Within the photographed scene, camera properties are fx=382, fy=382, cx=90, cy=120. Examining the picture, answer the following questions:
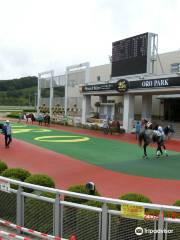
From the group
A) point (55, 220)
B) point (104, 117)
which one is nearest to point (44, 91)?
point (104, 117)

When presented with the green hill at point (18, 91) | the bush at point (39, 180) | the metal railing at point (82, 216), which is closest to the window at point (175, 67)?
the bush at point (39, 180)

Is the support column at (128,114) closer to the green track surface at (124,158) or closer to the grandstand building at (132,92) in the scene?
the grandstand building at (132,92)

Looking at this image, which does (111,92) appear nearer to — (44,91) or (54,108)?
(54,108)

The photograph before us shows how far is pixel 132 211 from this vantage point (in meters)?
5.67

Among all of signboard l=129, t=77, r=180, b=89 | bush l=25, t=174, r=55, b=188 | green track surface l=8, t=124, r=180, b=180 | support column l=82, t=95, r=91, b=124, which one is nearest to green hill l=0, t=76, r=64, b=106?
support column l=82, t=95, r=91, b=124

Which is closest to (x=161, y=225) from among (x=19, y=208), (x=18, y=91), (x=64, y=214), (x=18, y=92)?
(x=64, y=214)

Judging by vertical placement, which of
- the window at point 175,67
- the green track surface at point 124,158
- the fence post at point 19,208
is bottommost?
the green track surface at point 124,158

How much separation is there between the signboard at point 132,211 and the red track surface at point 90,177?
17.7 ft

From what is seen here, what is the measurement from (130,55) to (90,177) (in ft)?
79.3

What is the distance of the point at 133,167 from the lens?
642 inches

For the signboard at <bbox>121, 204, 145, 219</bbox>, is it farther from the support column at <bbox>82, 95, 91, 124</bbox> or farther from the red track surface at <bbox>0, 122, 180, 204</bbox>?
the support column at <bbox>82, 95, 91, 124</bbox>

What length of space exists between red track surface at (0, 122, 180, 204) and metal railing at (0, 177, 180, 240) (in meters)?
4.49

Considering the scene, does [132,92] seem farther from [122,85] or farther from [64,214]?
[64,214]

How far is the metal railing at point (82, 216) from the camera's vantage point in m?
5.57
